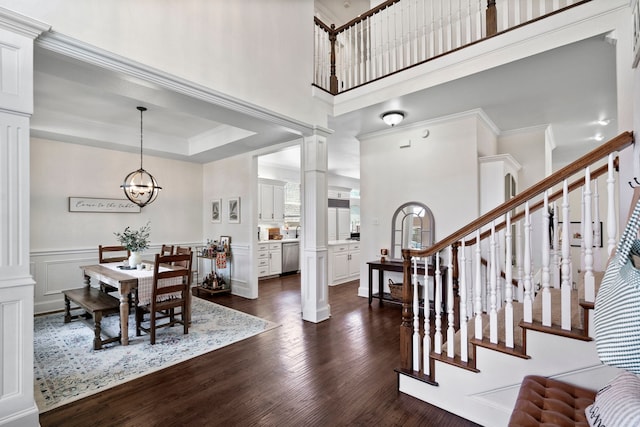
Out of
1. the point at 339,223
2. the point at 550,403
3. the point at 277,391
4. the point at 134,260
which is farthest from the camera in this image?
the point at 339,223

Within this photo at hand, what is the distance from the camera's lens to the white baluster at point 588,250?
1607 mm

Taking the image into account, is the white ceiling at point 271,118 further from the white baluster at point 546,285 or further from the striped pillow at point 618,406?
the striped pillow at point 618,406

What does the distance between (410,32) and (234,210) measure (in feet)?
12.9

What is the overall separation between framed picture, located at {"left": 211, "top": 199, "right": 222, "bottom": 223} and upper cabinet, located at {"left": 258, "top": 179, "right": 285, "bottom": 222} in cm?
145

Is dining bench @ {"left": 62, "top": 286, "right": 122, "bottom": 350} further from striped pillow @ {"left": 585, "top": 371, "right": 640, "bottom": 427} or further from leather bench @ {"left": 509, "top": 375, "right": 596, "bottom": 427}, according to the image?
striped pillow @ {"left": 585, "top": 371, "right": 640, "bottom": 427}

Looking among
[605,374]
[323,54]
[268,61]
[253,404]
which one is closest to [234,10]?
[268,61]

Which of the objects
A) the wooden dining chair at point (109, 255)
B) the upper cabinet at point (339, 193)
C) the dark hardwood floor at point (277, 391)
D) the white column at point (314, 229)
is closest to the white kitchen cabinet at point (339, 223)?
the upper cabinet at point (339, 193)

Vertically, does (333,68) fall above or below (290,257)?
above

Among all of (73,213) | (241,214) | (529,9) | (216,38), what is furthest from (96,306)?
(529,9)

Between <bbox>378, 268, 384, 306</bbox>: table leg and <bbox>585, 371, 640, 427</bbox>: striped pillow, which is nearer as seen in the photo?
<bbox>585, 371, 640, 427</bbox>: striped pillow

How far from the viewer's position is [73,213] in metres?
4.83

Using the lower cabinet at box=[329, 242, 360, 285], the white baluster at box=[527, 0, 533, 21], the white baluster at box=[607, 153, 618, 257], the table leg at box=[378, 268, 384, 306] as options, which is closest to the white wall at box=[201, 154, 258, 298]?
the lower cabinet at box=[329, 242, 360, 285]

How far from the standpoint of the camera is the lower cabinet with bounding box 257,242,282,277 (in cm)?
695

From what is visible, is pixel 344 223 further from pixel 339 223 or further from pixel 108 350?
pixel 108 350
